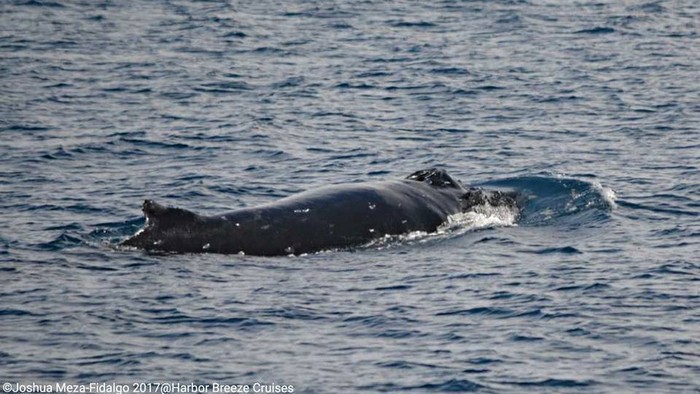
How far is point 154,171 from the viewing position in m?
27.3

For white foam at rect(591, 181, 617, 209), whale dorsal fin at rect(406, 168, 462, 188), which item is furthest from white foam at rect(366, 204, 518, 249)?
white foam at rect(591, 181, 617, 209)

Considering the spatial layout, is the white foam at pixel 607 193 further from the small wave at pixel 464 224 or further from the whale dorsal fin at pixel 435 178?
the whale dorsal fin at pixel 435 178

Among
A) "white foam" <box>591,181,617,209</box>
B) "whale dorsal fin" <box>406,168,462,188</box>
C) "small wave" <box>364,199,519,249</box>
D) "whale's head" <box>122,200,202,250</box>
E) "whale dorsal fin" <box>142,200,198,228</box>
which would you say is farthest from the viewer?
"white foam" <box>591,181,617,209</box>

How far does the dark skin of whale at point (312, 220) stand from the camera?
1942cm

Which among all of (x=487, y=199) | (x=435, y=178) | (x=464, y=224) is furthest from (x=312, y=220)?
(x=487, y=199)

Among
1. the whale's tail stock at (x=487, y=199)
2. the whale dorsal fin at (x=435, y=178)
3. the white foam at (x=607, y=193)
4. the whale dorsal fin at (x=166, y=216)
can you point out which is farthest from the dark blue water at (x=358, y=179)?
the whale dorsal fin at (x=435, y=178)

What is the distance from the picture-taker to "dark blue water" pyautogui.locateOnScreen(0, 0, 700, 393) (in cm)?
1609

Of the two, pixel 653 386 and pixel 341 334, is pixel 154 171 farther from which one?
pixel 653 386

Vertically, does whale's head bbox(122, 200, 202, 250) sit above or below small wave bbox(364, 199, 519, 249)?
above

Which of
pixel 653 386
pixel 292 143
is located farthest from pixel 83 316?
pixel 292 143

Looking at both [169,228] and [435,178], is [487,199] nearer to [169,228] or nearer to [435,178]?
[435,178]

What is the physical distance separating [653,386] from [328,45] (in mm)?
28114

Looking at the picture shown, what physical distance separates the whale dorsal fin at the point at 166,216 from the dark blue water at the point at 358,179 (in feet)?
1.77

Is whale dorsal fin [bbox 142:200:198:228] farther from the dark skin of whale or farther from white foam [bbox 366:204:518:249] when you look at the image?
white foam [bbox 366:204:518:249]
